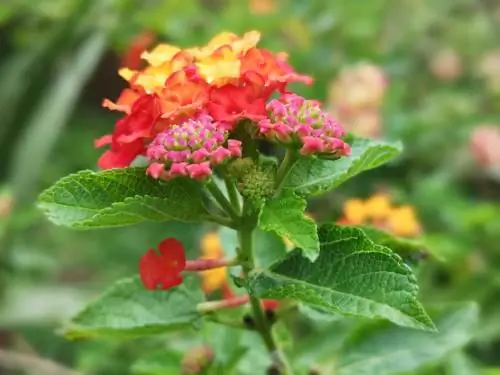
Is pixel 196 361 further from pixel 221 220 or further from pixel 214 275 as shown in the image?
pixel 214 275

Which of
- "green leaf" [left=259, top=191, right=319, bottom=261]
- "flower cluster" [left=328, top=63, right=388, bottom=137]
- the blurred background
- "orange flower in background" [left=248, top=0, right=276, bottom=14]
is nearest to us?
"green leaf" [left=259, top=191, right=319, bottom=261]

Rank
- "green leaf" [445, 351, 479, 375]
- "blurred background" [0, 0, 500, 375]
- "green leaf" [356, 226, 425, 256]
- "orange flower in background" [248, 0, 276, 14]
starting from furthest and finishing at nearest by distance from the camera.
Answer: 1. "orange flower in background" [248, 0, 276, 14]
2. "blurred background" [0, 0, 500, 375]
3. "green leaf" [445, 351, 479, 375]
4. "green leaf" [356, 226, 425, 256]

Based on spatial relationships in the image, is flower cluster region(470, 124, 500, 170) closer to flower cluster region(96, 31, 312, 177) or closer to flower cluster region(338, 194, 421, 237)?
flower cluster region(338, 194, 421, 237)

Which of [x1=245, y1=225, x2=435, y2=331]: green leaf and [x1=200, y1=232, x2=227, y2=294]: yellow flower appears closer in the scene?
[x1=245, y1=225, x2=435, y2=331]: green leaf

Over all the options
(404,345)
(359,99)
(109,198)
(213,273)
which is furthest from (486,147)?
(109,198)

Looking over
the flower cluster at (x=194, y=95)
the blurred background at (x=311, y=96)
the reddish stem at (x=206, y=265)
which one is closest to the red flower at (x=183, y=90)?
the flower cluster at (x=194, y=95)

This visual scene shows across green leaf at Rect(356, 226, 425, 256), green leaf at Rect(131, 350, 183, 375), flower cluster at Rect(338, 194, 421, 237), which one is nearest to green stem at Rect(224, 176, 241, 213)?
green leaf at Rect(356, 226, 425, 256)

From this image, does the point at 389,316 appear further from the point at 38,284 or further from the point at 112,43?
the point at 112,43
